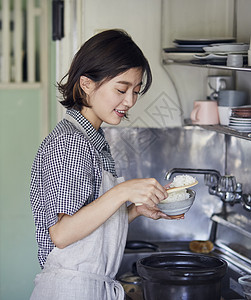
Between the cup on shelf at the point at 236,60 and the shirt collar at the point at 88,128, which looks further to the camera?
the cup on shelf at the point at 236,60

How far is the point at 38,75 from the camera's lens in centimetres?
379

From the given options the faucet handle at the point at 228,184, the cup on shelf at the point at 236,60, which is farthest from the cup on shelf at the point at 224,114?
the cup on shelf at the point at 236,60

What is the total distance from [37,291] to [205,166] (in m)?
1.09

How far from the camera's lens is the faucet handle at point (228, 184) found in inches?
86.9

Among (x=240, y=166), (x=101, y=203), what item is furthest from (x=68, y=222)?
(x=240, y=166)

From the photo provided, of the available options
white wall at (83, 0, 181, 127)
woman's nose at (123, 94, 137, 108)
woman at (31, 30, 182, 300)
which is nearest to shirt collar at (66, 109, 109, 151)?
woman at (31, 30, 182, 300)

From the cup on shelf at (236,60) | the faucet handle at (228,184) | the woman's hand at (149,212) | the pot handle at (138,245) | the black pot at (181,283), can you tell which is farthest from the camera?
the pot handle at (138,245)

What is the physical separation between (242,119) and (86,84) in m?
0.56

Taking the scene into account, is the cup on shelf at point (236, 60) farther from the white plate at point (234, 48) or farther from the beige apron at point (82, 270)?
the beige apron at point (82, 270)

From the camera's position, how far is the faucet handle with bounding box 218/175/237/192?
221 centimetres

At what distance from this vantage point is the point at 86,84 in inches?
65.1

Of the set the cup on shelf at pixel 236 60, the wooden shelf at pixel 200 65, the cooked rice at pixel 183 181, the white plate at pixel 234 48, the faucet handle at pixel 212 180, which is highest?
the white plate at pixel 234 48

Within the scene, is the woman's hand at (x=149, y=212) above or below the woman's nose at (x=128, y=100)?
below

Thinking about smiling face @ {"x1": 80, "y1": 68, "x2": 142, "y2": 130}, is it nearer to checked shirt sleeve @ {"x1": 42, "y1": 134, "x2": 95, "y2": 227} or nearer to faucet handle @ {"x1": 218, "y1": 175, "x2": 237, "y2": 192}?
checked shirt sleeve @ {"x1": 42, "y1": 134, "x2": 95, "y2": 227}
